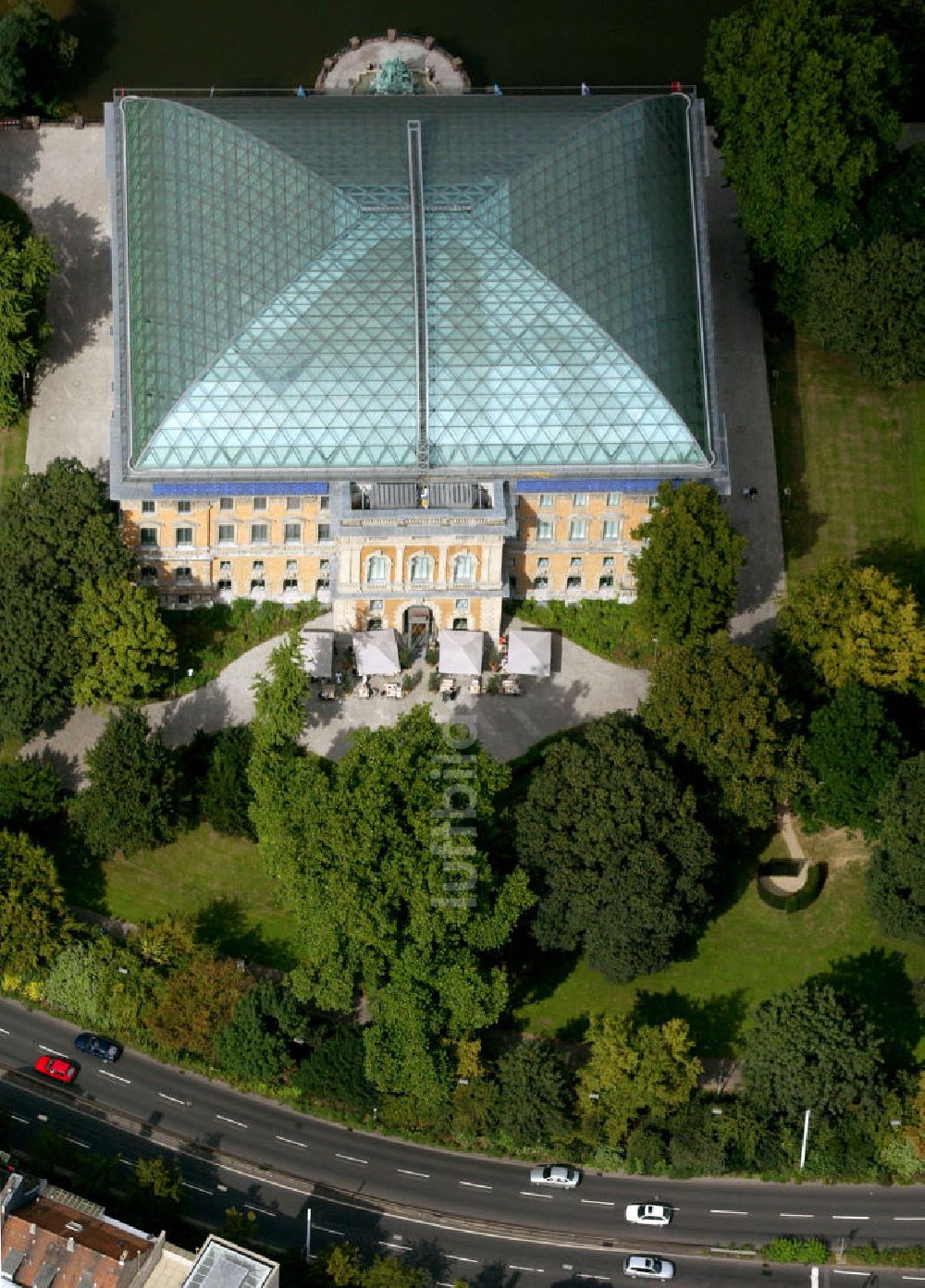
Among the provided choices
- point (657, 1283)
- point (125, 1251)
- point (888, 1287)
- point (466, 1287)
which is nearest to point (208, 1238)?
point (125, 1251)

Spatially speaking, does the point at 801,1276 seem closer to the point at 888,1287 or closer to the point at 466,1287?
the point at 888,1287

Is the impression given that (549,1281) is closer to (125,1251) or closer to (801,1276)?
(801,1276)

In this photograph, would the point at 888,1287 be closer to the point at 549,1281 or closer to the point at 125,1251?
the point at 549,1281

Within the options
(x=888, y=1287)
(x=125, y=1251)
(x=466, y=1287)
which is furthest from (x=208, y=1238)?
(x=888, y=1287)

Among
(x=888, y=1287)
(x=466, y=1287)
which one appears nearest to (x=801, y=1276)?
(x=888, y=1287)
